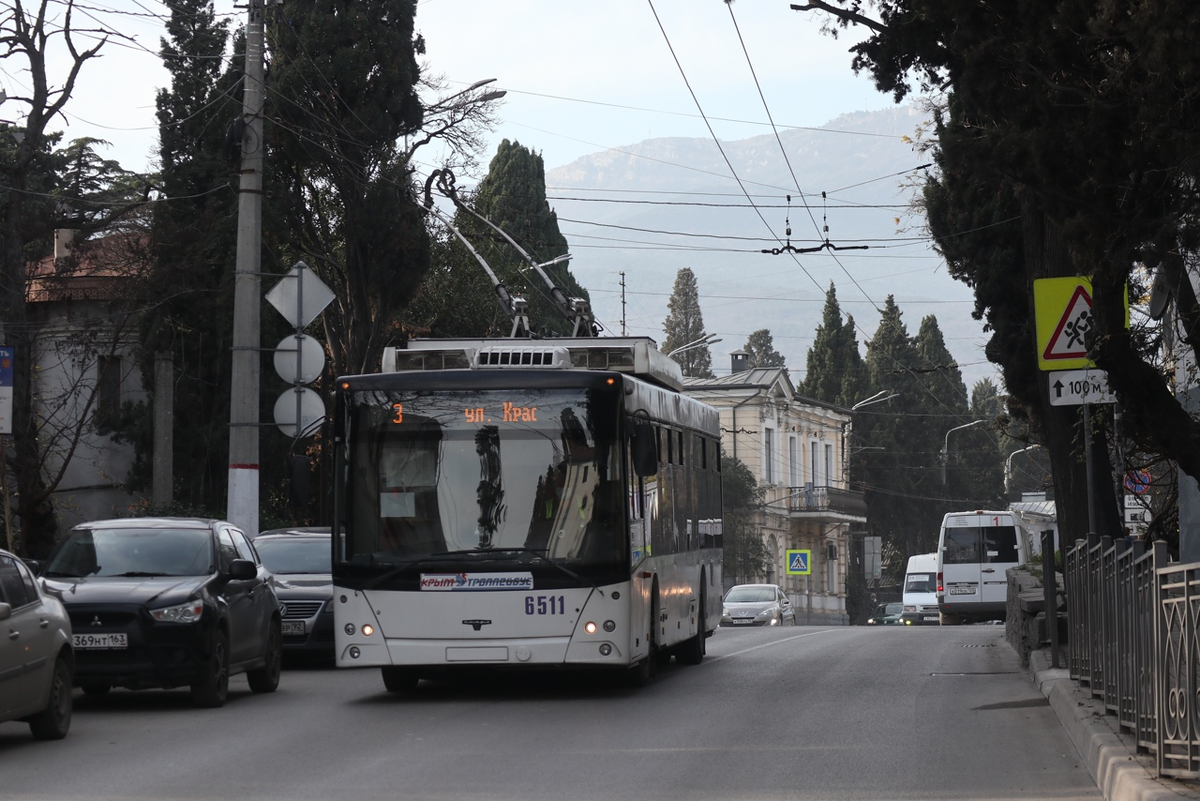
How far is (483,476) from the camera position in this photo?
14656mm

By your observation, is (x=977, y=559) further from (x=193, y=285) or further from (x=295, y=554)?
(x=295, y=554)

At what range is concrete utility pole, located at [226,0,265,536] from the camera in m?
19.7

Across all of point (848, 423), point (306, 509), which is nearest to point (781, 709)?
point (306, 509)

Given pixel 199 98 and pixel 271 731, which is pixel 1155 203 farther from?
pixel 199 98

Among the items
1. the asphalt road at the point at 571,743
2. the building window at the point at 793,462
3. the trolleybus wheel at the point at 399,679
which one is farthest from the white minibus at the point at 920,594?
the trolleybus wheel at the point at 399,679

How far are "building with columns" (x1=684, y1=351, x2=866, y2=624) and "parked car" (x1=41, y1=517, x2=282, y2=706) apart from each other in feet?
174

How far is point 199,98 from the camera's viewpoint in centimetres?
3231

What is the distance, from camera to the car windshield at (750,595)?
156 feet

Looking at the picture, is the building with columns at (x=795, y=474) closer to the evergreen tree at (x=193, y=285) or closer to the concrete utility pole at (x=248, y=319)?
the evergreen tree at (x=193, y=285)

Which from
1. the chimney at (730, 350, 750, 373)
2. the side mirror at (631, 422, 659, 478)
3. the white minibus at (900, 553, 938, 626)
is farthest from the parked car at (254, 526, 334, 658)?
the chimney at (730, 350, 750, 373)

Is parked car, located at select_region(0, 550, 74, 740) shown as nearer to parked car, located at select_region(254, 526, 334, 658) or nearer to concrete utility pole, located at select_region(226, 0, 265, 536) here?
parked car, located at select_region(254, 526, 334, 658)

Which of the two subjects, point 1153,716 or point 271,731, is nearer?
point 1153,716

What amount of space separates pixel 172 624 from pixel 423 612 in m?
2.10

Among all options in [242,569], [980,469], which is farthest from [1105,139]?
[980,469]
